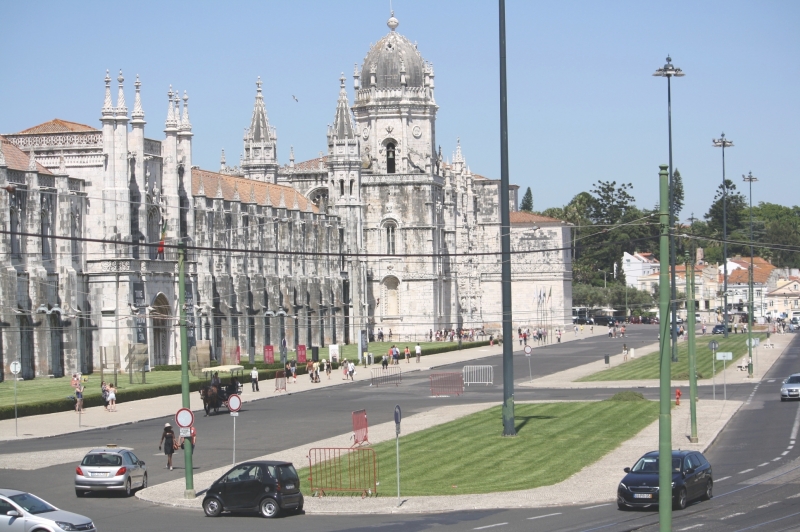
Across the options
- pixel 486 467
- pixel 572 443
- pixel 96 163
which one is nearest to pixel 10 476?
pixel 486 467

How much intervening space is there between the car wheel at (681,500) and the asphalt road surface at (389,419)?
30 centimetres

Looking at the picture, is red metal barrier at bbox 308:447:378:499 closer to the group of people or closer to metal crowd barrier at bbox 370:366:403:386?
the group of people

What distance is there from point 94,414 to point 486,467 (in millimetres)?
22729

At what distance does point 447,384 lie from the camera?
71.2m

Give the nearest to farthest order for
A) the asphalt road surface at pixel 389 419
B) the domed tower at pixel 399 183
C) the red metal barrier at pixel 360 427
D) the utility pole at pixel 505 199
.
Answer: the asphalt road surface at pixel 389 419, the red metal barrier at pixel 360 427, the utility pole at pixel 505 199, the domed tower at pixel 399 183

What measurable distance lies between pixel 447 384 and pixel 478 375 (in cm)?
601

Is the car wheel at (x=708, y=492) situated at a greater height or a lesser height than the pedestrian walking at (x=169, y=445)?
lesser

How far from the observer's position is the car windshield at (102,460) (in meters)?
33.3

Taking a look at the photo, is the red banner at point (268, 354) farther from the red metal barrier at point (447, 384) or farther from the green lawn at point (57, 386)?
the red metal barrier at point (447, 384)

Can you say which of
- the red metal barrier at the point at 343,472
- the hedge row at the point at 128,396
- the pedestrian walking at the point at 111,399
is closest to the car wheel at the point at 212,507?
the red metal barrier at the point at 343,472

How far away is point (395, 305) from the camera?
11969 cm

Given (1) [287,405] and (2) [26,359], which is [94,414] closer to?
(1) [287,405]

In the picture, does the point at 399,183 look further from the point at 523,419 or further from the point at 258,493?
the point at 258,493

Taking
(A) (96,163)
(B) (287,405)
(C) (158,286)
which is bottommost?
(B) (287,405)
